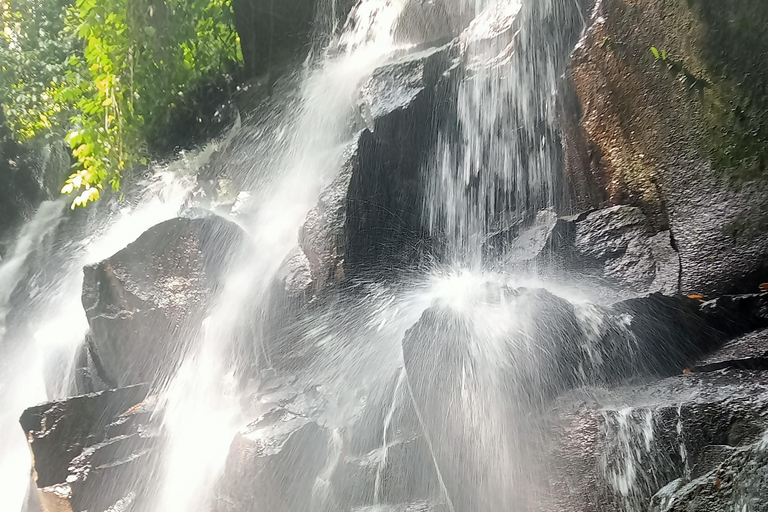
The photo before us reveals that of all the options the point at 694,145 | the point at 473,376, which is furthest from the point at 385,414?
the point at 694,145

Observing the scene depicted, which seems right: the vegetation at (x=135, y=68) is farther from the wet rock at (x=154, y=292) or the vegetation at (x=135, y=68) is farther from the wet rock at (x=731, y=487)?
the wet rock at (x=731, y=487)

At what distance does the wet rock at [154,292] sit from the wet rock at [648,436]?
3650 millimetres

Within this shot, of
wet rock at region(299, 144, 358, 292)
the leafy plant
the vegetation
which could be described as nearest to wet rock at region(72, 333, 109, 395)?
the vegetation

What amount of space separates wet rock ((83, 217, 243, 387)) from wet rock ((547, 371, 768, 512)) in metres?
3.65

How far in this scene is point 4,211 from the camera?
9078 mm

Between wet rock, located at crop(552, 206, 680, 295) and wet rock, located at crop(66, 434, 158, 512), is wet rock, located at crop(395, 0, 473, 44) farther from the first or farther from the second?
wet rock, located at crop(66, 434, 158, 512)

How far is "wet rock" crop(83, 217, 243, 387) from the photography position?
17.8ft

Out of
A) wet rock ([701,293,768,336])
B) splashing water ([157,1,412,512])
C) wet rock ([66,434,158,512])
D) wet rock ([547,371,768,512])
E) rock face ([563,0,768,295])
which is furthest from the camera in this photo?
wet rock ([66,434,158,512])

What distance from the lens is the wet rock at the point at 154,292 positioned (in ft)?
17.8

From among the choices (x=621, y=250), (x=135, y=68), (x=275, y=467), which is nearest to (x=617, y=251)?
(x=621, y=250)

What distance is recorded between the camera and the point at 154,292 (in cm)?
557

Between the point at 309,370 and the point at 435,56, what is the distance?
279cm

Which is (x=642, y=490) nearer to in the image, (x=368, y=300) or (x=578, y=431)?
(x=578, y=431)

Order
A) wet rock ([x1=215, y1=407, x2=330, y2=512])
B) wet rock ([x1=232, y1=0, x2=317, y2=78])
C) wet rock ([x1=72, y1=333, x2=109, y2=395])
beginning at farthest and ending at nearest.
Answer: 1. wet rock ([x1=232, y1=0, x2=317, y2=78])
2. wet rock ([x1=72, y1=333, x2=109, y2=395])
3. wet rock ([x1=215, y1=407, x2=330, y2=512])
